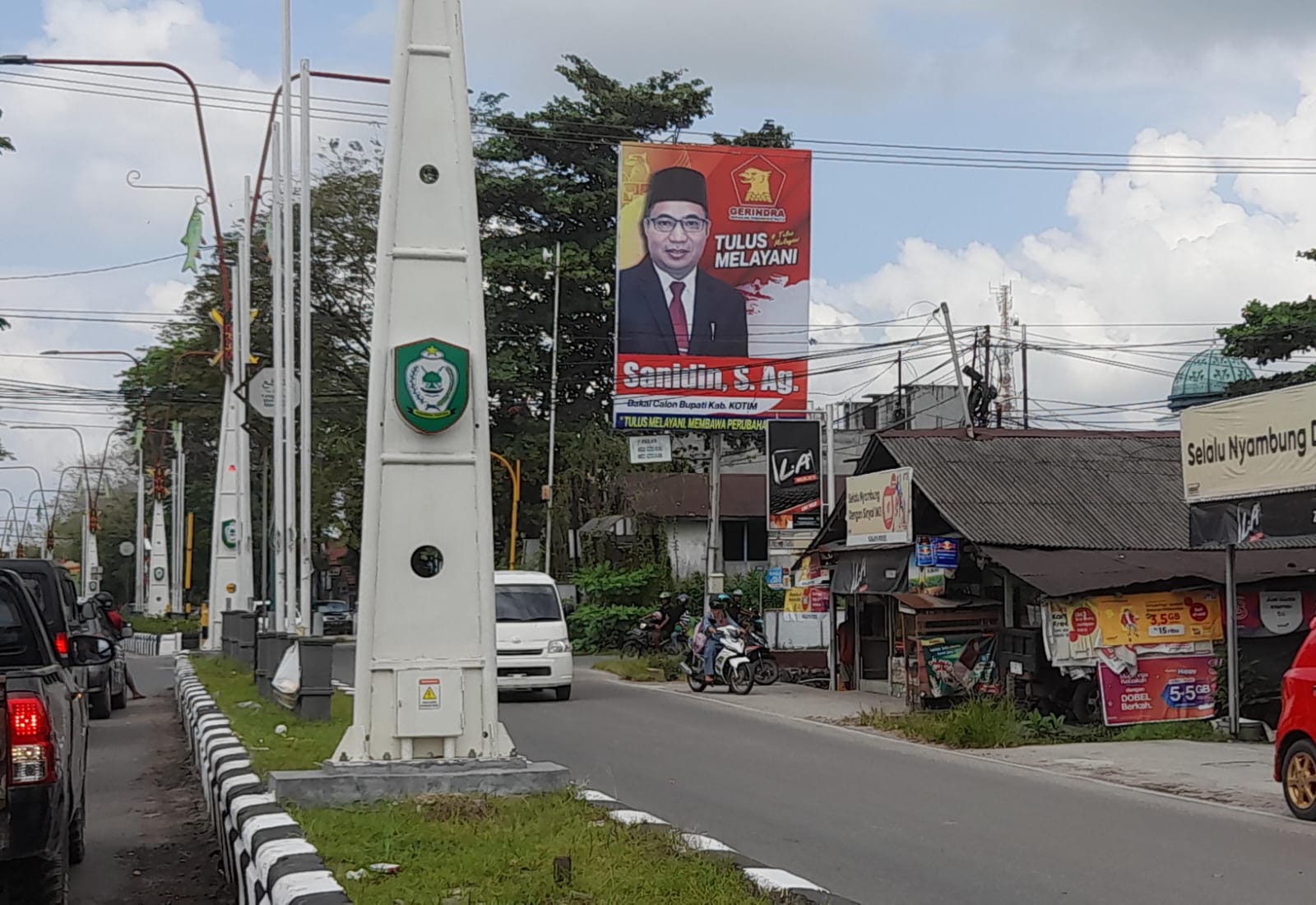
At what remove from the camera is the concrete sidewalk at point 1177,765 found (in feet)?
45.1

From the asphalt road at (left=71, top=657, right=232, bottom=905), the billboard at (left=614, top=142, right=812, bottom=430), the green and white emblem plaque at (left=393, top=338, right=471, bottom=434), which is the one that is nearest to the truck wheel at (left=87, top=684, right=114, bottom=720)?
the asphalt road at (left=71, top=657, right=232, bottom=905)

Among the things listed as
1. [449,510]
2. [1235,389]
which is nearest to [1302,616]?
[449,510]

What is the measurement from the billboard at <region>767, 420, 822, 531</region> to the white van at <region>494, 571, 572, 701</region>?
7957mm

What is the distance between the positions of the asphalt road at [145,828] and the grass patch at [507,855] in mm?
1411

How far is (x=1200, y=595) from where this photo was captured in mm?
20281

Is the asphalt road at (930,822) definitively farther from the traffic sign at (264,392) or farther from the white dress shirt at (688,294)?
the white dress shirt at (688,294)

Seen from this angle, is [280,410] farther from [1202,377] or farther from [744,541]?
Answer: [1202,377]

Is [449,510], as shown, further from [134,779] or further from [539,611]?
[539,611]

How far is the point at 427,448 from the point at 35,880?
13.0 feet

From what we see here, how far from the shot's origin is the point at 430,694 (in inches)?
389

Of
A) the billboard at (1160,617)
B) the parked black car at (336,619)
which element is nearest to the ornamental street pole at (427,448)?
the billboard at (1160,617)

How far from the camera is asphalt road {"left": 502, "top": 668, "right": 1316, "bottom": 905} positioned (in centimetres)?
908

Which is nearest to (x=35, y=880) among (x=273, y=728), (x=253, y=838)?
(x=253, y=838)

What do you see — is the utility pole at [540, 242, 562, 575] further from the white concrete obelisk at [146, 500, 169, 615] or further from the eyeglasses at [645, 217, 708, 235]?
the white concrete obelisk at [146, 500, 169, 615]
